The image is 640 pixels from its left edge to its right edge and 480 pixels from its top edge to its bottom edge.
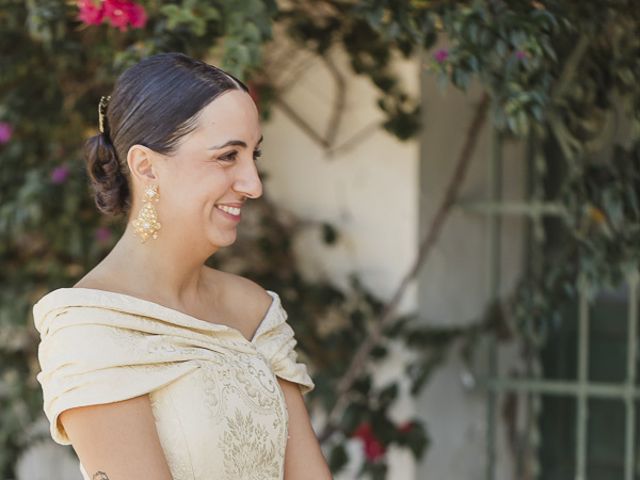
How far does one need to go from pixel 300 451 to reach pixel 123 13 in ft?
3.94

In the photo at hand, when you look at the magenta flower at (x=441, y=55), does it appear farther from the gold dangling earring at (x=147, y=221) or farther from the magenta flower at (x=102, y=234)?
the magenta flower at (x=102, y=234)

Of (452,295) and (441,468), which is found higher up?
(452,295)

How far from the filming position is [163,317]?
7.33 ft

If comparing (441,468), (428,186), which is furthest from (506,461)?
(428,186)

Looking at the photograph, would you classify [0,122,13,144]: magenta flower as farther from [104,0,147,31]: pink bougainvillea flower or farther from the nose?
the nose

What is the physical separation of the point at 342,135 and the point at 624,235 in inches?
51.3

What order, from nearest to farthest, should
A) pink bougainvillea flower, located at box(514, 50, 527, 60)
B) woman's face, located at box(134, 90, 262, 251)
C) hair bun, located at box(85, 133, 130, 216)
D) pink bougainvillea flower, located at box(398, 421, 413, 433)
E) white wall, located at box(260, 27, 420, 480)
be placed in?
woman's face, located at box(134, 90, 262, 251)
hair bun, located at box(85, 133, 130, 216)
pink bougainvillea flower, located at box(514, 50, 527, 60)
pink bougainvillea flower, located at box(398, 421, 413, 433)
white wall, located at box(260, 27, 420, 480)

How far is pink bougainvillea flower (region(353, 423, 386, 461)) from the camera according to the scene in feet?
13.4

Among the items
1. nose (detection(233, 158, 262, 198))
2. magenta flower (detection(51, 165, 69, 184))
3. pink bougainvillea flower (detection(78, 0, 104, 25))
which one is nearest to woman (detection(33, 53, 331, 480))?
nose (detection(233, 158, 262, 198))

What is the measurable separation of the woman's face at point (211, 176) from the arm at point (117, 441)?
0.32 meters

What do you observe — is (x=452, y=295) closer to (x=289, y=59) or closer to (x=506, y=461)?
(x=506, y=461)

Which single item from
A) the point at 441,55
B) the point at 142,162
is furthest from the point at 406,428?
the point at 142,162

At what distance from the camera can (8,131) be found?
4.15 metres

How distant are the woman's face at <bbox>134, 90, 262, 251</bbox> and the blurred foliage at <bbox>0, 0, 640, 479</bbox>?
762 mm
